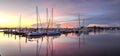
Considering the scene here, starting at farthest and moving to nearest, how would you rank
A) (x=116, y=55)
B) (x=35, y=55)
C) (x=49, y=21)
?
(x=49, y=21)
(x=35, y=55)
(x=116, y=55)

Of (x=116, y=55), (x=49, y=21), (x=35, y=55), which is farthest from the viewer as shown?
(x=49, y=21)

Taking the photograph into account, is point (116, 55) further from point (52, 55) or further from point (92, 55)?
point (52, 55)

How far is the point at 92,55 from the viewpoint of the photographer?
18.5 metres

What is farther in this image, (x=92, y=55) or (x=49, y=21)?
(x=49, y=21)

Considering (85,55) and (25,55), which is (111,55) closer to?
(85,55)

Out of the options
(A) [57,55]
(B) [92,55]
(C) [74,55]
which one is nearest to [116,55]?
(B) [92,55]

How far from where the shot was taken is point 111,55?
18.3 m

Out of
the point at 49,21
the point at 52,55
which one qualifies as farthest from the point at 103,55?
the point at 49,21

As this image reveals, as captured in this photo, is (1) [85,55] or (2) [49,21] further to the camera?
(2) [49,21]

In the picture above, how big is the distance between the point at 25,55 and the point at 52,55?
241cm

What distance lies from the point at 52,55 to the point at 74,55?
1.92 m

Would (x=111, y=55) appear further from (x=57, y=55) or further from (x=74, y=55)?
(x=57, y=55)

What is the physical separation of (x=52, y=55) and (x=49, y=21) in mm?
41403

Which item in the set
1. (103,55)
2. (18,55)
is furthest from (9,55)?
(103,55)
